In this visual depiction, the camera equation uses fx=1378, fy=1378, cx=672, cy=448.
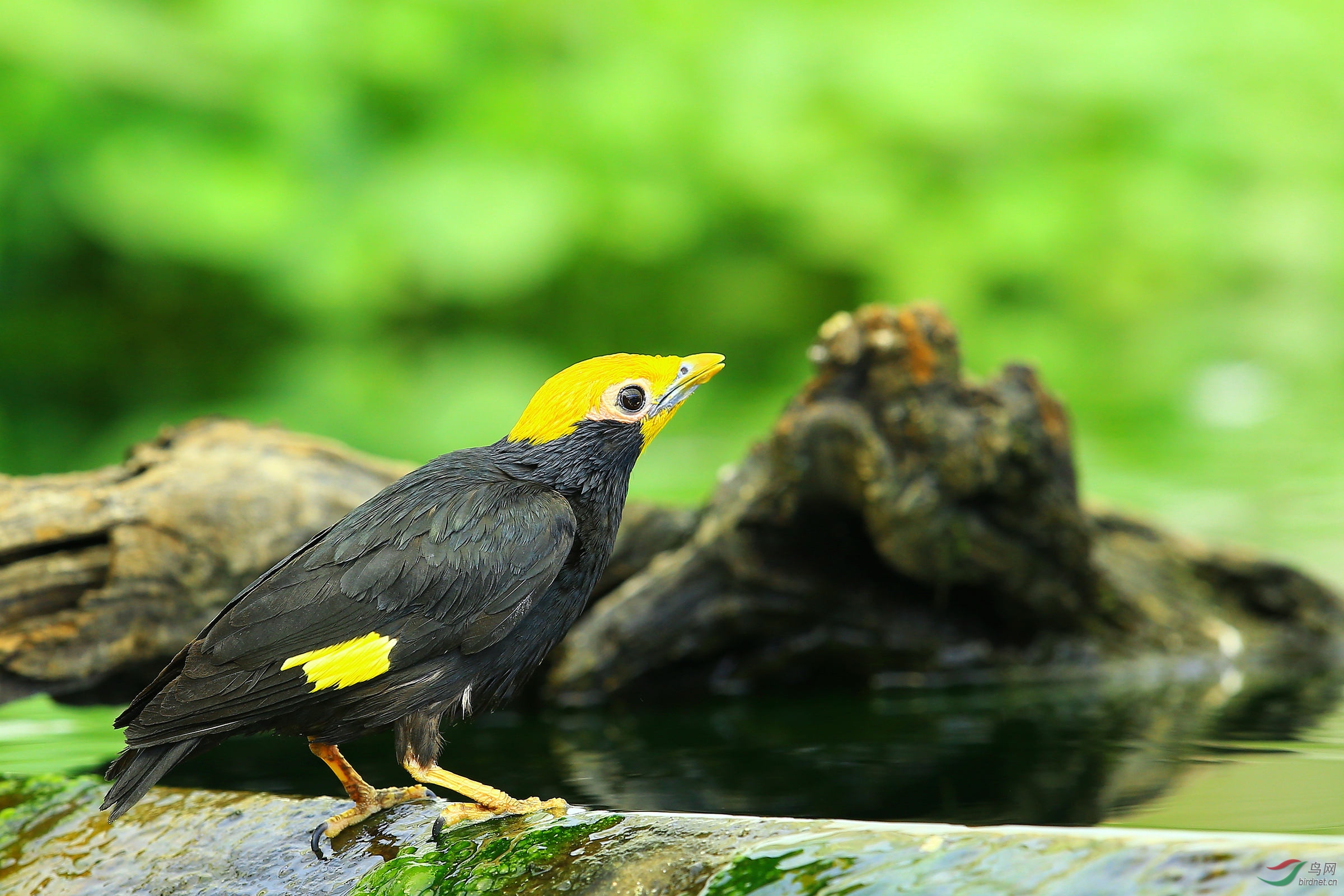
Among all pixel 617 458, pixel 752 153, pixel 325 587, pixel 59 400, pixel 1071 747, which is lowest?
pixel 1071 747

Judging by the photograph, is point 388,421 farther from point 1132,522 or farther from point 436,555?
point 436,555

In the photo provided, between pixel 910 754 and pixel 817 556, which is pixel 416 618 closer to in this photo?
pixel 910 754

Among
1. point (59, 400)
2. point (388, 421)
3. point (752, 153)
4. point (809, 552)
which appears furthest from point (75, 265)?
point (809, 552)

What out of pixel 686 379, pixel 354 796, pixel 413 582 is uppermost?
pixel 686 379

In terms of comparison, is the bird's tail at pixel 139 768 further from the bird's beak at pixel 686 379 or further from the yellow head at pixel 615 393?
the bird's beak at pixel 686 379

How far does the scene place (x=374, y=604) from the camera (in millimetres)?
2217

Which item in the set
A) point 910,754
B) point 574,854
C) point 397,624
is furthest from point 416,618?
point 910,754

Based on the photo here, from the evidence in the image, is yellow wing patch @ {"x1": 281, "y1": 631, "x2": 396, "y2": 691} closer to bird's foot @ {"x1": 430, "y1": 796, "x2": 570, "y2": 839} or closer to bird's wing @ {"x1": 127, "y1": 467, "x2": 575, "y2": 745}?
bird's wing @ {"x1": 127, "y1": 467, "x2": 575, "y2": 745}

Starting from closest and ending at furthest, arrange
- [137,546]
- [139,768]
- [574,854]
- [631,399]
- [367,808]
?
[574,854] < [139,768] < [367,808] < [631,399] < [137,546]

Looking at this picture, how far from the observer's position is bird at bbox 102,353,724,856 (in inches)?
85.5

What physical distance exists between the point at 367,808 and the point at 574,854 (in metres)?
0.49

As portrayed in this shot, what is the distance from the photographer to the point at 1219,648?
13.6ft

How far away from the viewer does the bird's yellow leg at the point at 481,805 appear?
222cm

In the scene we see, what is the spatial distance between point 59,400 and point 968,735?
8.41 m
